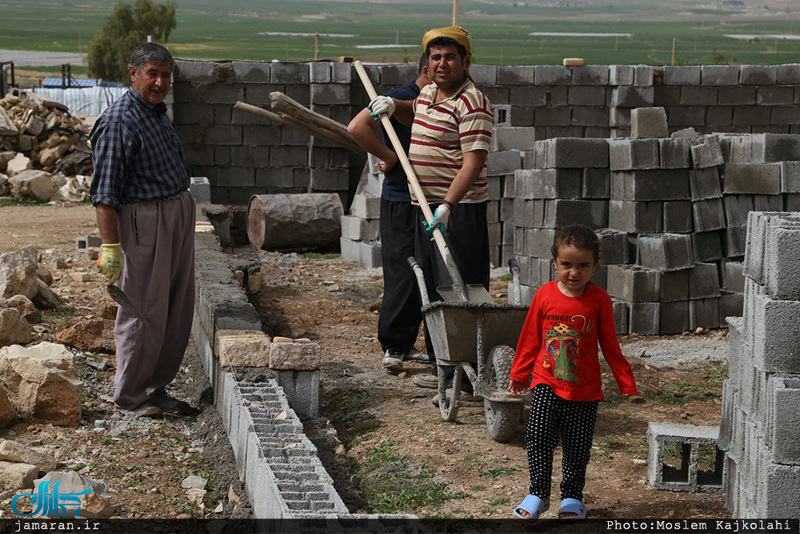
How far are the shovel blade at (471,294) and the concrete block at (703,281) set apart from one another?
3.29 meters

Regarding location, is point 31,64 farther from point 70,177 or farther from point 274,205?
point 274,205

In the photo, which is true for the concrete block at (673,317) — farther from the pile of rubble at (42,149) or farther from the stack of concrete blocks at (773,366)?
the pile of rubble at (42,149)

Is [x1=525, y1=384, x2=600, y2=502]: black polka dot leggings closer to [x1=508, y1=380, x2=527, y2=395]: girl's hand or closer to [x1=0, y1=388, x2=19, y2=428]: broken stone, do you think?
[x1=508, y1=380, x2=527, y2=395]: girl's hand

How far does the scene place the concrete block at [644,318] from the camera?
8.02m

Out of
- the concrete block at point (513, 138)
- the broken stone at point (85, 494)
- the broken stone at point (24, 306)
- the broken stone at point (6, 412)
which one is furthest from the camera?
the concrete block at point (513, 138)

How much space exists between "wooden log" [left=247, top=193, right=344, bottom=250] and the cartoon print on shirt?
8187mm

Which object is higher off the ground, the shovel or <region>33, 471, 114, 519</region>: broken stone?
the shovel

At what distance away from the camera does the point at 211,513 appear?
4.27 metres

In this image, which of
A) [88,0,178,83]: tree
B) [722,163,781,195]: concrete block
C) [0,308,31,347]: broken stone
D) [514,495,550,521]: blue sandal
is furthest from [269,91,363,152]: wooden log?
[88,0,178,83]: tree

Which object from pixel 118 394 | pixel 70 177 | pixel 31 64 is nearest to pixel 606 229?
pixel 118 394

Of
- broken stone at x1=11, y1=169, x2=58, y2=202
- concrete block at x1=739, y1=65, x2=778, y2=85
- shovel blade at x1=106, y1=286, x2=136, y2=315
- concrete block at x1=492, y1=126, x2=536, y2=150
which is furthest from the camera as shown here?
broken stone at x1=11, y1=169, x2=58, y2=202

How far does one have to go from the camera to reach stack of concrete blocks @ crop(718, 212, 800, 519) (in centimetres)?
330

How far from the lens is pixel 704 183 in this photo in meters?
8.18

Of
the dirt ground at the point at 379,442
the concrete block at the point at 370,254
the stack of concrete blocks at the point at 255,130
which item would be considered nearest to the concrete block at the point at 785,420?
the dirt ground at the point at 379,442
